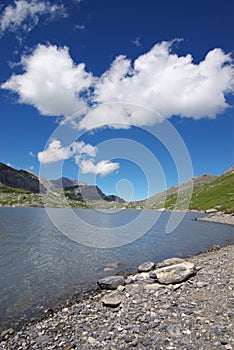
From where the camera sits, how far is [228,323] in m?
11.8

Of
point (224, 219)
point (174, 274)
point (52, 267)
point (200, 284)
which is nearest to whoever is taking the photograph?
point (200, 284)

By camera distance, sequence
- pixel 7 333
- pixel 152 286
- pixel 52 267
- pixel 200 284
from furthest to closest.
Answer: pixel 52 267, pixel 152 286, pixel 200 284, pixel 7 333

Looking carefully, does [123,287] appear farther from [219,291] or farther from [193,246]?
[193,246]

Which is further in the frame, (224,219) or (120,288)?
(224,219)

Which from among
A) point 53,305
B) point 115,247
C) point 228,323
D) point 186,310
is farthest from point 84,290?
point 115,247

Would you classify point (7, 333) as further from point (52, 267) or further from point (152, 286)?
point (52, 267)

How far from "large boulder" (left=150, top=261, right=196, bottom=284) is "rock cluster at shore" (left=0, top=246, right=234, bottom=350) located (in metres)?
0.08

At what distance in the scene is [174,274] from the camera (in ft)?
64.4

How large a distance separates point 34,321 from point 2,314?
9.34 ft

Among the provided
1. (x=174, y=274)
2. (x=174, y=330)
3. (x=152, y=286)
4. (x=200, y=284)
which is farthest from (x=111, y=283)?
(x=174, y=330)

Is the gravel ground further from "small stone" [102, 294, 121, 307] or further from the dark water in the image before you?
"small stone" [102, 294, 121, 307]

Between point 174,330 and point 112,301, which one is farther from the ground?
point 174,330

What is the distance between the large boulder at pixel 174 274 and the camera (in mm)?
19000

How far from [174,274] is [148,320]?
7.18 metres
